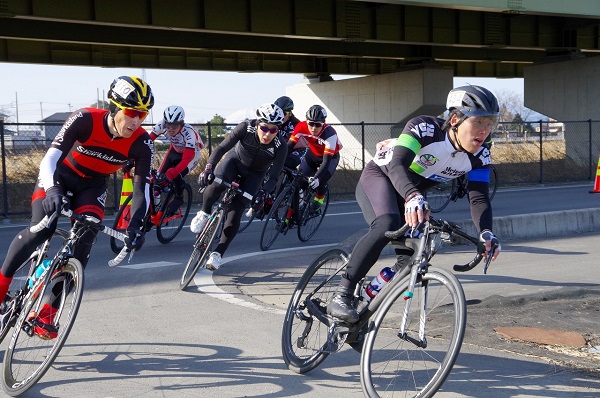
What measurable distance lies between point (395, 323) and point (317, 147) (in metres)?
8.33

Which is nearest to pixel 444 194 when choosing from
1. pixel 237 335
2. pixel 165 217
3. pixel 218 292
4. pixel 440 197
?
pixel 440 197

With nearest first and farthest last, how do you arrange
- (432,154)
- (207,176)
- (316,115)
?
(432,154)
(207,176)
(316,115)

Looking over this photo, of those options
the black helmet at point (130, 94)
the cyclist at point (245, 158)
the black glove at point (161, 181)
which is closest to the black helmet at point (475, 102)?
the black helmet at point (130, 94)

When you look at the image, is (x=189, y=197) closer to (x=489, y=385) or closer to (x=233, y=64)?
(x=489, y=385)

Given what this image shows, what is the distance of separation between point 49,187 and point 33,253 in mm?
711

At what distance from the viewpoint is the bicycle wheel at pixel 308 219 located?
13172 millimetres

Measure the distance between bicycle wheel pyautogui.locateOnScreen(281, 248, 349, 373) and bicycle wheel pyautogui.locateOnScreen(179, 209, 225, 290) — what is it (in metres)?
3.33

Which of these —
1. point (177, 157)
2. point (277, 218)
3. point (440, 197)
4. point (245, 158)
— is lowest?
point (440, 197)

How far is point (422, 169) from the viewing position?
5.47m

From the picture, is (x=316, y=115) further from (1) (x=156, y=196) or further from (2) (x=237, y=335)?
(2) (x=237, y=335)

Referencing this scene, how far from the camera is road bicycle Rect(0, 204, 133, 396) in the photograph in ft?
16.8

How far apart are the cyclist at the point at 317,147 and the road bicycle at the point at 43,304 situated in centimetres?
706

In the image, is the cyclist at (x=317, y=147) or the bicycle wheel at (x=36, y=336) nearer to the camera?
the bicycle wheel at (x=36, y=336)

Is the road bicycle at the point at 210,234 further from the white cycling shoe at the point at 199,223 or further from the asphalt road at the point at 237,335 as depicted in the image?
the asphalt road at the point at 237,335
